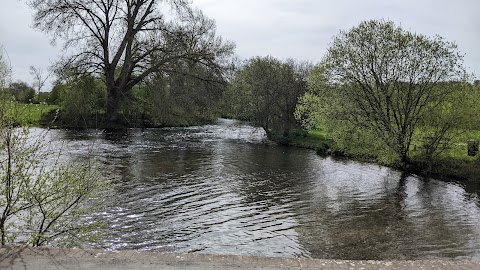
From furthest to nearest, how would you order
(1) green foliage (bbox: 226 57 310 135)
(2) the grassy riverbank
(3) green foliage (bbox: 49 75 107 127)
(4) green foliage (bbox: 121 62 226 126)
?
(4) green foliage (bbox: 121 62 226 126) → (1) green foliage (bbox: 226 57 310 135) → (3) green foliage (bbox: 49 75 107 127) → (2) the grassy riverbank

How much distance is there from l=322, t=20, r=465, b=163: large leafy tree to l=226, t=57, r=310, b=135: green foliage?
33.0 ft

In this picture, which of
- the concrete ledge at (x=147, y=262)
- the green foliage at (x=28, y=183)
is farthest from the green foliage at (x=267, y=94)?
→ the concrete ledge at (x=147, y=262)

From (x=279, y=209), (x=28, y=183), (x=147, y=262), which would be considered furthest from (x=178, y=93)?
(x=147, y=262)

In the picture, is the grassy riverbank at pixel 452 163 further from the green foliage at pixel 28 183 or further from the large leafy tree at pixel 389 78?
the green foliage at pixel 28 183

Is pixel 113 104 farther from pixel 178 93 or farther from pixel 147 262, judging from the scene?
Result: pixel 147 262

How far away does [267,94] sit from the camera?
118 feet

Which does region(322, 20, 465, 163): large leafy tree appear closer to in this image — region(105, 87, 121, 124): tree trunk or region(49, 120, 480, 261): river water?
region(49, 120, 480, 261): river water

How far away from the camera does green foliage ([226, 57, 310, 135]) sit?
118 ft

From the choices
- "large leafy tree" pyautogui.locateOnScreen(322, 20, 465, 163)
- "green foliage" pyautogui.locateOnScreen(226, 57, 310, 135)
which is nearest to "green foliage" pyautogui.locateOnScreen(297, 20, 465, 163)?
"large leafy tree" pyautogui.locateOnScreen(322, 20, 465, 163)

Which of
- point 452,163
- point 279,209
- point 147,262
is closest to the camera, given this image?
point 147,262

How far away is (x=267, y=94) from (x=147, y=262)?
30599 millimetres

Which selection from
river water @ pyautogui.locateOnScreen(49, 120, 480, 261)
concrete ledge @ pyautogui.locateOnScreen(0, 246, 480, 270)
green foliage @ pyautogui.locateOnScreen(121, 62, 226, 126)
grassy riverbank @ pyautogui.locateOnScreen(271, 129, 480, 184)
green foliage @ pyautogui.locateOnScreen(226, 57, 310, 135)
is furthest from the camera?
green foliage @ pyautogui.locateOnScreen(121, 62, 226, 126)

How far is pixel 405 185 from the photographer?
20.0 metres

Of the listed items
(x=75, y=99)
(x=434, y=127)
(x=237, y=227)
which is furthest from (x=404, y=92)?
(x=75, y=99)
